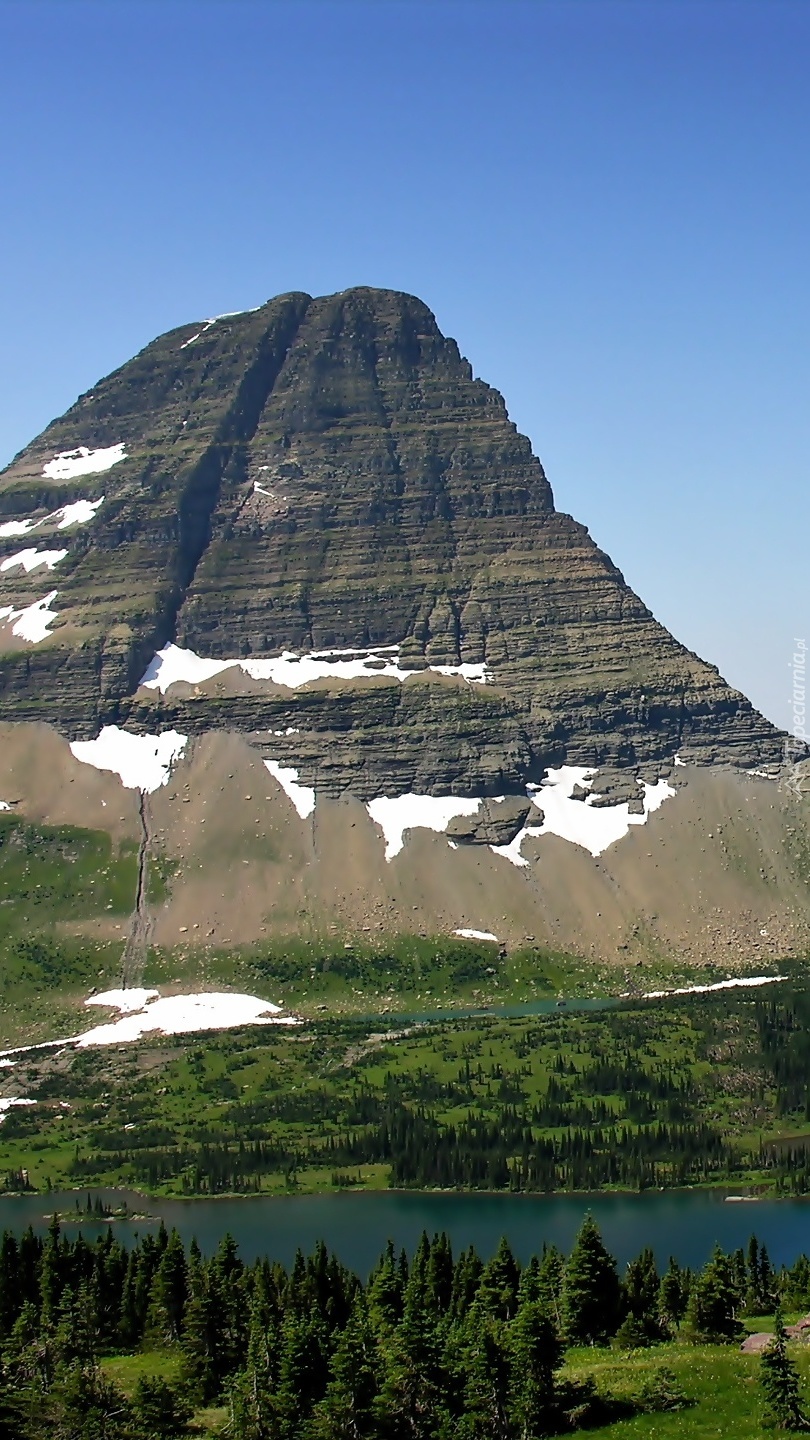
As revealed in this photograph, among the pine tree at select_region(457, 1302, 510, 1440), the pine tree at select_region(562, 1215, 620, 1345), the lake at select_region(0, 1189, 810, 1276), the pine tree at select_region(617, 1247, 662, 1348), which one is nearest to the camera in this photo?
the pine tree at select_region(457, 1302, 510, 1440)

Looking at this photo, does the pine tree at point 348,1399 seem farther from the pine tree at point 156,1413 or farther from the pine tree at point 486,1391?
the pine tree at point 156,1413

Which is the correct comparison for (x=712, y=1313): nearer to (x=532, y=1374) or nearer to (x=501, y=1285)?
(x=501, y=1285)

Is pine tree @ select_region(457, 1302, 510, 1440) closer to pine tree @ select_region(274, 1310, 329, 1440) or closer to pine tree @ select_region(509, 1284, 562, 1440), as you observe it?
pine tree @ select_region(509, 1284, 562, 1440)

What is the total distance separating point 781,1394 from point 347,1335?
81.6ft

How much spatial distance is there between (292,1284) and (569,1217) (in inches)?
2512

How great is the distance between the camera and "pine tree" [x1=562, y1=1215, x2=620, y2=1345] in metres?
104

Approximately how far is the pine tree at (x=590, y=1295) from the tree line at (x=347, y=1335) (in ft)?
0.32

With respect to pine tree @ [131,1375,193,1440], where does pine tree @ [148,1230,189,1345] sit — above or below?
above

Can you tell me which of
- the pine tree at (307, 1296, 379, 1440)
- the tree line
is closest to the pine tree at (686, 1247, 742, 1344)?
the tree line

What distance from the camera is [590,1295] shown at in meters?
105

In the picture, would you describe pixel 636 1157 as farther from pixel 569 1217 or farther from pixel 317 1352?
pixel 317 1352

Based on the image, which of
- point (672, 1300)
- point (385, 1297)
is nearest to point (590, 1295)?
point (672, 1300)

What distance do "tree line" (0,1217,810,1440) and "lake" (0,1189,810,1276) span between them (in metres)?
21.7

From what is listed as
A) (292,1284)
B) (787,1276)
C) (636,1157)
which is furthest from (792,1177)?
(292,1284)
